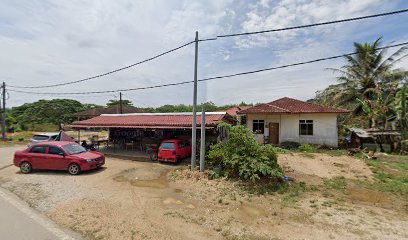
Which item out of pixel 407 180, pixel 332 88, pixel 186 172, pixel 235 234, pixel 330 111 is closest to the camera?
pixel 235 234

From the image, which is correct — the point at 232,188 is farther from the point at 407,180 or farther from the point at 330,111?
the point at 330,111

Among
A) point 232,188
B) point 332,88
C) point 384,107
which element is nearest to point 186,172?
point 232,188

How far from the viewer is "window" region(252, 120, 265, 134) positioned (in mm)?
21078

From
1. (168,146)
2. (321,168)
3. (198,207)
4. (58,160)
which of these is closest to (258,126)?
(321,168)

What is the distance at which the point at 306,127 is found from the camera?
19.9 meters

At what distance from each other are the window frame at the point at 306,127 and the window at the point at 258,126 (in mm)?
3177

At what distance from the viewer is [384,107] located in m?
20.1

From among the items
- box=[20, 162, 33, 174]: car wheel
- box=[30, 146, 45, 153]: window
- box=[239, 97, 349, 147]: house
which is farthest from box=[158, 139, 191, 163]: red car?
box=[239, 97, 349, 147]: house

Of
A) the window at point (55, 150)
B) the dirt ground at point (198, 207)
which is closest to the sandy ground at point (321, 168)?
the dirt ground at point (198, 207)

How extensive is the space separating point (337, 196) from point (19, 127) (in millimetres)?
50650

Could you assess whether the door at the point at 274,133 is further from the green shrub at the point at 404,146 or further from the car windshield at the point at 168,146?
the car windshield at the point at 168,146

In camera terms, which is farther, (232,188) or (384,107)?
(384,107)

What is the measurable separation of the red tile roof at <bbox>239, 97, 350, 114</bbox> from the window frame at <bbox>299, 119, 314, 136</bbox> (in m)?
1.06

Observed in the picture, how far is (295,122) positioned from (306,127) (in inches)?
→ 39.1
